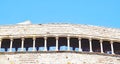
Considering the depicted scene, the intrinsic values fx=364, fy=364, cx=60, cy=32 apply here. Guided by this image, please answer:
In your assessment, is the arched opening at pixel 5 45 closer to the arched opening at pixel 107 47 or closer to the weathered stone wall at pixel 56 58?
the weathered stone wall at pixel 56 58

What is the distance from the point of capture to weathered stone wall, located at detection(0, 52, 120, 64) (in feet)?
70.9

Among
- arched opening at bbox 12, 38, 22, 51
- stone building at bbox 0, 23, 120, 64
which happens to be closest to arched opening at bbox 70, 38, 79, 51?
stone building at bbox 0, 23, 120, 64

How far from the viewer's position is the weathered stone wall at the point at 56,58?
2162 cm

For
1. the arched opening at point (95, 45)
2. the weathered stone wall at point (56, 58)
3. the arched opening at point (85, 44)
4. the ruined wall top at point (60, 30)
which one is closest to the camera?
the weathered stone wall at point (56, 58)

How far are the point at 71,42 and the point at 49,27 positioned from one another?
67.5 inches

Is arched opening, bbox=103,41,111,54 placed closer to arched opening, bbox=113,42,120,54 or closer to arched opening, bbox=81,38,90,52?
arched opening, bbox=113,42,120,54

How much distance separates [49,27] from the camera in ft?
76.8

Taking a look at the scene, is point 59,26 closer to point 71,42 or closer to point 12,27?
point 71,42

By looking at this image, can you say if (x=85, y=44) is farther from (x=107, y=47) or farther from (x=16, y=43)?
(x=16, y=43)

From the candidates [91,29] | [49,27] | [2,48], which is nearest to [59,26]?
[49,27]

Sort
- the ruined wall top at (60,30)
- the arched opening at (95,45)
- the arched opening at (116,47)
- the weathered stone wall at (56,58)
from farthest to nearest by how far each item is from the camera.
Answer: the arched opening at (116,47) → the arched opening at (95,45) → the ruined wall top at (60,30) → the weathered stone wall at (56,58)

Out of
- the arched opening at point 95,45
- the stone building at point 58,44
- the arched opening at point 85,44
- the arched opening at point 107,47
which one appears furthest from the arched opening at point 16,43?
the arched opening at point 107,47

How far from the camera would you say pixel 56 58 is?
21766mm

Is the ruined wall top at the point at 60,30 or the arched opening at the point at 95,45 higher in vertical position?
the ruined wall top at the point at 60,30
